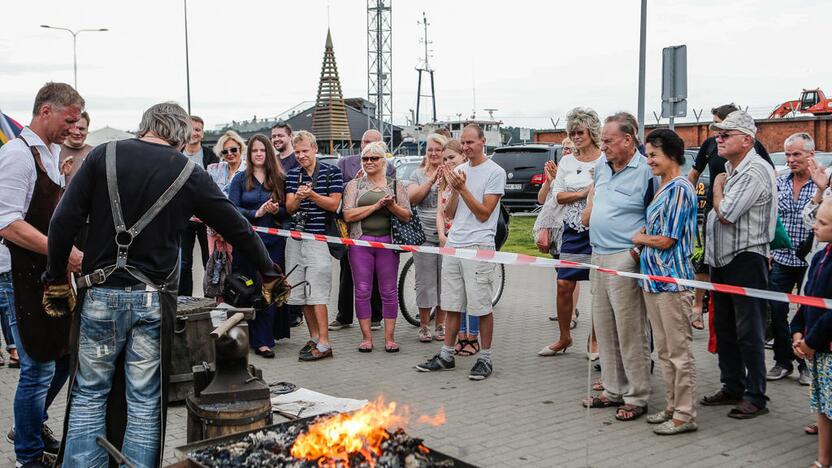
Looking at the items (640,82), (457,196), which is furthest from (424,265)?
(640,82)

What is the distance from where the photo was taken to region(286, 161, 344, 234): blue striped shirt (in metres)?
8.09

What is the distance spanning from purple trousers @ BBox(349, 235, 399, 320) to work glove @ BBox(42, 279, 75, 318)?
3758 millimetres

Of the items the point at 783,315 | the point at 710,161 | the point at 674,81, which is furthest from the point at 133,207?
the point at 674,81

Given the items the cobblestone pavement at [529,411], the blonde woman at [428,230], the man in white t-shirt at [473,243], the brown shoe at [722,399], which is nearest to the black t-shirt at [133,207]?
the cobblestone pavement at [529,411]

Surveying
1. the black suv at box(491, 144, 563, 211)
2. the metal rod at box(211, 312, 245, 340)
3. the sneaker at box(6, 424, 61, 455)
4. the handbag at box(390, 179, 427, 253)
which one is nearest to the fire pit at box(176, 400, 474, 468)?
the metal rod at box(211, 312, 245, 340)

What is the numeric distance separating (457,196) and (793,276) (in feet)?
9.80

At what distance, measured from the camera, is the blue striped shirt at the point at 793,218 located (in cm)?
705

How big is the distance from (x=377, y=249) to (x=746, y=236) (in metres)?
3.55

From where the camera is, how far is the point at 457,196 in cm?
739

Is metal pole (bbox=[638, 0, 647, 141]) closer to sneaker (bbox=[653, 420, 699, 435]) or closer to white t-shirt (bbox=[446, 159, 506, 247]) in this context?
white t-shirt (bbox=[446, 159, 506, 247])

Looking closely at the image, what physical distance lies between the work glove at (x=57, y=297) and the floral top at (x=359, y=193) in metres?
3.77

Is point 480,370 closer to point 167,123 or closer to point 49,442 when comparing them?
point 49,442

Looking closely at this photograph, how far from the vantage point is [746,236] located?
229 inches

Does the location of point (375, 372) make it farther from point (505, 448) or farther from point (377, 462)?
point (377, 462)
